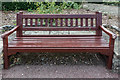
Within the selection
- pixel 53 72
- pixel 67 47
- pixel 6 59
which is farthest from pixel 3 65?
pixel 67 47

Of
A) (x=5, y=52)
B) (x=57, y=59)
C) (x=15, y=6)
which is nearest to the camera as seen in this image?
(x=5, y=52)

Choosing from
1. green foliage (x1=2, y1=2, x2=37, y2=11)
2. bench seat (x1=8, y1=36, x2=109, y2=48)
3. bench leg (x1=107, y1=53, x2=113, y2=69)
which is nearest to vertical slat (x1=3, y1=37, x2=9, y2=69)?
bench seat (x1=8, y1=36, x2=109, y2=48)

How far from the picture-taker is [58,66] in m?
2.93

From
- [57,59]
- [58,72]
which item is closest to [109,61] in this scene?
[58,72]

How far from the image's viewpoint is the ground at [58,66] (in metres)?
2.62

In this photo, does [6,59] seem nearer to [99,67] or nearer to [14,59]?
[14,59]

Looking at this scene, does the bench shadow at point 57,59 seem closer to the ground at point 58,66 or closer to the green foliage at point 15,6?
the ground at point 58,66

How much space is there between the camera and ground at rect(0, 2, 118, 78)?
262 centimetres

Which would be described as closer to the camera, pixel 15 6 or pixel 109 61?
pixel 109 61

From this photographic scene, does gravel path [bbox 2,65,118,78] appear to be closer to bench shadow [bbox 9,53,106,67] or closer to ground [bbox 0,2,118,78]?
ground [bbox 0,2,118,78]

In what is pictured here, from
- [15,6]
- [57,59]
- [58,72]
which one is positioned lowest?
[58,72]

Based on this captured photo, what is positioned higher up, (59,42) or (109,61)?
(59,42)

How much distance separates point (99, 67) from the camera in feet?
9.46

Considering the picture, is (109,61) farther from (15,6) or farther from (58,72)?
(15,6)
